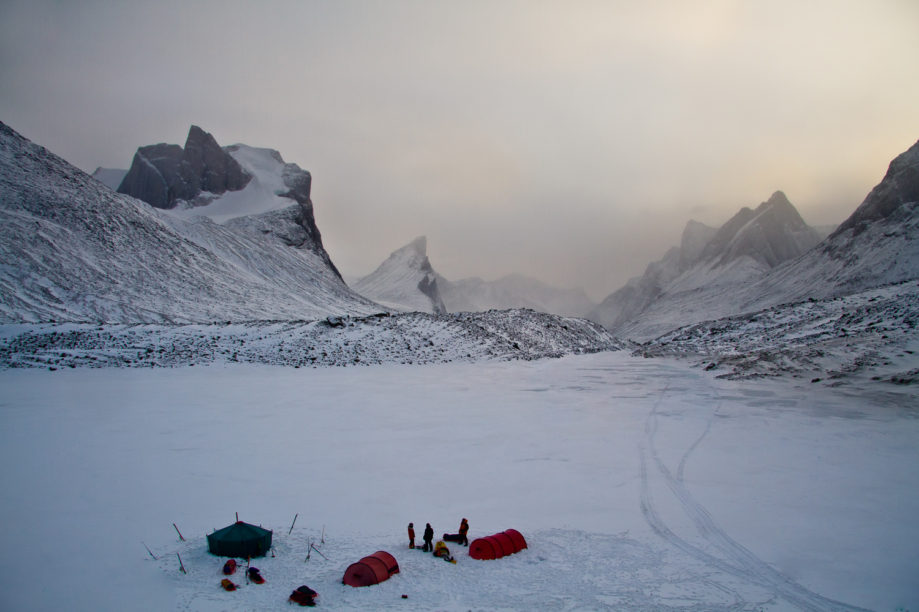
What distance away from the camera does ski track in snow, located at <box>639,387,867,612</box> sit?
775 centimetres

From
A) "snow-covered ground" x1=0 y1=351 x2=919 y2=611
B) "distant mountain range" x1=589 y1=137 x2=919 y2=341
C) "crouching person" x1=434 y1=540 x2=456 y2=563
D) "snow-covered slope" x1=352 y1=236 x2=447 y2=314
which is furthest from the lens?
"snow-covered slope" x1=352 y1=236 x2=447 y2=314

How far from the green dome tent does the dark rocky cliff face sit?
13344cm

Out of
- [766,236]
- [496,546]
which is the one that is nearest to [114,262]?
[496,546]

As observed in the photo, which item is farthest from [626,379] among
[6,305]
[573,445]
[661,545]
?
[6,305]

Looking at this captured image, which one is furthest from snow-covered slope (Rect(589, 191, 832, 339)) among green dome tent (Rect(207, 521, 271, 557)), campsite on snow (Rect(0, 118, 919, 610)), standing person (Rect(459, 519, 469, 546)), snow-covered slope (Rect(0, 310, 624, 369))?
green dome tent (Rect(207, 521, 271, 557))

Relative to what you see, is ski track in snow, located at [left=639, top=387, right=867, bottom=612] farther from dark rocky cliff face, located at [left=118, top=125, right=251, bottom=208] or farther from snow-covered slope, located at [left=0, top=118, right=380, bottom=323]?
dark rocky cliff face, located at [left=118, top=125, right=251, bottom=208]

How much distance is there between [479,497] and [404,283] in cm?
16270

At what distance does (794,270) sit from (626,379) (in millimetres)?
101130

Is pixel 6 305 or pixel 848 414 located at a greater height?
pixel 6 305

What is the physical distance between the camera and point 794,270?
109 metres

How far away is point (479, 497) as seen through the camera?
11797 millimetres

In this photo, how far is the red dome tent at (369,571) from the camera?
27.1ft

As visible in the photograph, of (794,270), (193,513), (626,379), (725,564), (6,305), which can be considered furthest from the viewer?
(794,270)

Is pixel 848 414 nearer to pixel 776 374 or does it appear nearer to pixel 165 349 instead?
pixel 776 374
